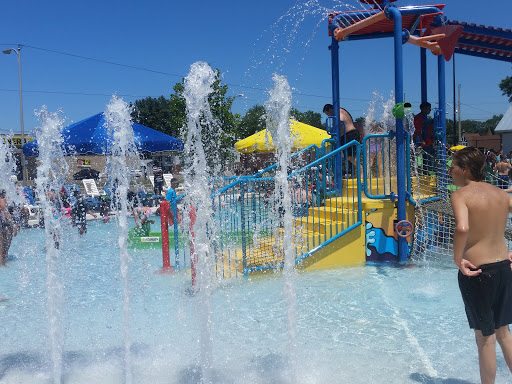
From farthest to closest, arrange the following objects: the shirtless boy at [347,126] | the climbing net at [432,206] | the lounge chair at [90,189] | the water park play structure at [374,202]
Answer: the lounge chair at [90,189], the shirtless boy at [347,126], the climbing net at [432,206], the water park play structure at [374,202]

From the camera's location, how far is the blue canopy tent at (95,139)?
11.4 m

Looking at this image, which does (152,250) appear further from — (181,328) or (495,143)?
(495,143)

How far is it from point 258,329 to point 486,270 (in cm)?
233

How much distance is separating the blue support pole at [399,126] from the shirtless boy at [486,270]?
12.7ft

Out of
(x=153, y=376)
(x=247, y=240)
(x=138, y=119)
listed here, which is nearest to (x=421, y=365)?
(x=153, y=376)

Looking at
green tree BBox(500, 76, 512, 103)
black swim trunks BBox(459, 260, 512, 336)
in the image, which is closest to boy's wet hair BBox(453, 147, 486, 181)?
black swim trunks BBox(459, 260, 512, 336)

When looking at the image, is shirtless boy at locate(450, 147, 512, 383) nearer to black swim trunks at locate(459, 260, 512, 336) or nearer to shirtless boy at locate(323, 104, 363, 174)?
black swim trunks at locate(459, 260, 512, 336)

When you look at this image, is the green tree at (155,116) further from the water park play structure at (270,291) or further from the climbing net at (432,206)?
the climbing net at (432,206)

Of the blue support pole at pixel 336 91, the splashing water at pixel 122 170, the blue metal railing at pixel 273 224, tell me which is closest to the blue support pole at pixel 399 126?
the blue metal railing at pixel 273 224

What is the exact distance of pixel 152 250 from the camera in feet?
28.5

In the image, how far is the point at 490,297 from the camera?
2.66 metres

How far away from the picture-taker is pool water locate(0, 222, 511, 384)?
3.47 meters

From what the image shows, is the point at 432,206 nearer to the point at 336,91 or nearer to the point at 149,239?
the point at 336,91

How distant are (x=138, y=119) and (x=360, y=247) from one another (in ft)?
155
